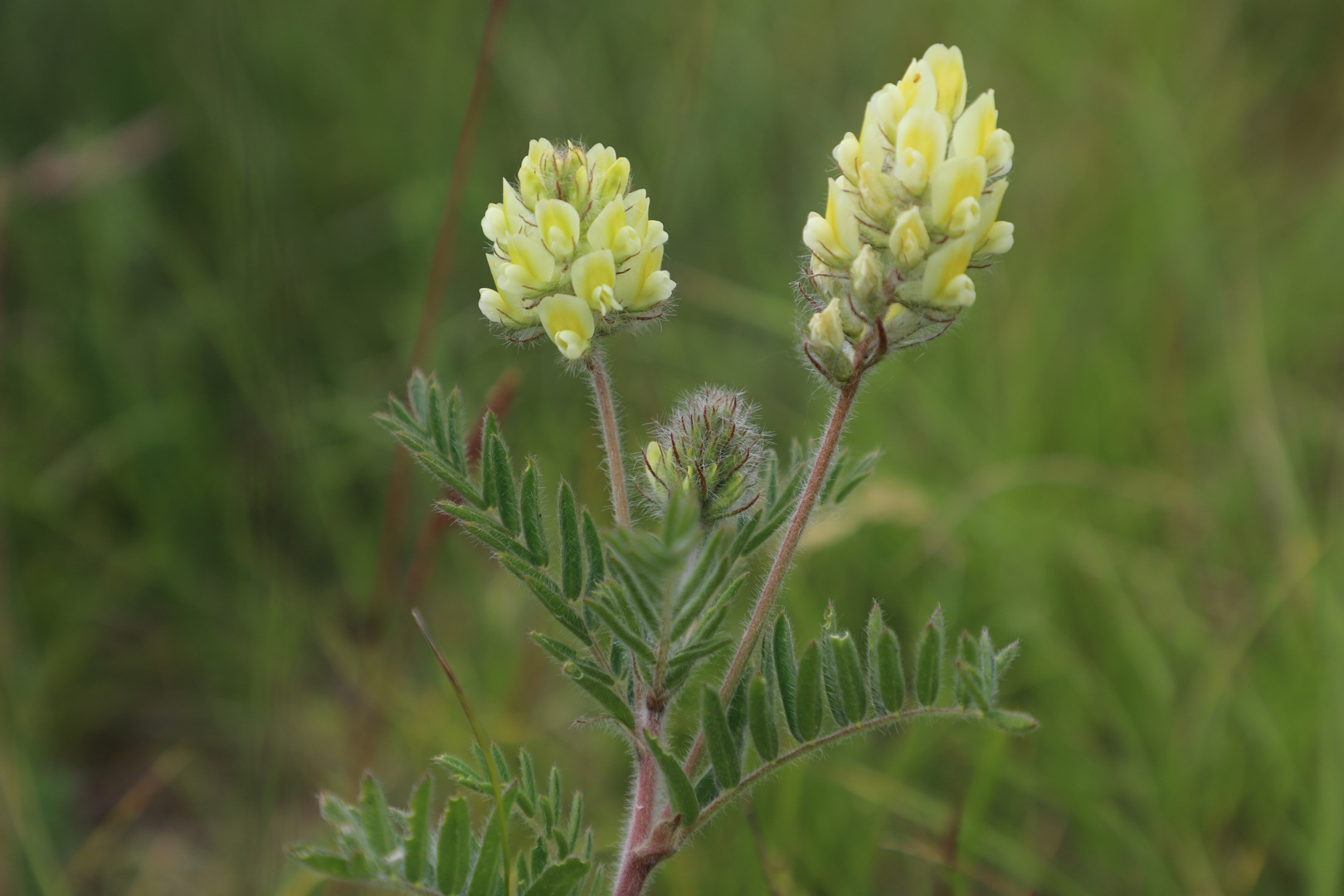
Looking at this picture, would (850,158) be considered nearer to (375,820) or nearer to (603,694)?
(603,694)

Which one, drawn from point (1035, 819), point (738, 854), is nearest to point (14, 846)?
point (738, 854)

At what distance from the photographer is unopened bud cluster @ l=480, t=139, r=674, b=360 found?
44.8 inches

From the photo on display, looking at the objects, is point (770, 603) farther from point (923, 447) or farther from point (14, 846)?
point (923, 447)

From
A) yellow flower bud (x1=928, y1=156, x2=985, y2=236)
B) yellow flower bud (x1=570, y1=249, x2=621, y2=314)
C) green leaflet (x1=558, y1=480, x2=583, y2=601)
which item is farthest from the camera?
green leaflet (x1=558, y1=480, x2=583, y2=601)

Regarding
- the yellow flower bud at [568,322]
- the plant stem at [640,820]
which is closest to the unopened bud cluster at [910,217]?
the yellow flower bud at [568,322]

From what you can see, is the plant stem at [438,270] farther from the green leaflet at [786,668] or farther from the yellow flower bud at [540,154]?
the green leaflet at [786,668]

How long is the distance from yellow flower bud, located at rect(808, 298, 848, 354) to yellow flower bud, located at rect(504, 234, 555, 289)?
0.30 metres

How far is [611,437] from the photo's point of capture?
124 centimetres

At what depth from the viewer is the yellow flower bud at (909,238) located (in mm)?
1031

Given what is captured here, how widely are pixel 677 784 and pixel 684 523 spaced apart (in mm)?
318

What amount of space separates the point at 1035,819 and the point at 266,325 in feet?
7.83

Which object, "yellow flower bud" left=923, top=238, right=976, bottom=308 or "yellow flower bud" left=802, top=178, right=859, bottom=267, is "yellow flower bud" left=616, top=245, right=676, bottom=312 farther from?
"yellow flower bud" left=923, top=238, right=976, bottom=308

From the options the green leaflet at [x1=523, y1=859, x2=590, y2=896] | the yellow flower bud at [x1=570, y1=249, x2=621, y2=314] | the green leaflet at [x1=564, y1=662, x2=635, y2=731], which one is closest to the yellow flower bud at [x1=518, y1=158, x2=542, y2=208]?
the yellow flower bud at [x1=570, y1=249, x2=621, y2=314]

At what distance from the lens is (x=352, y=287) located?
371 centimetres
